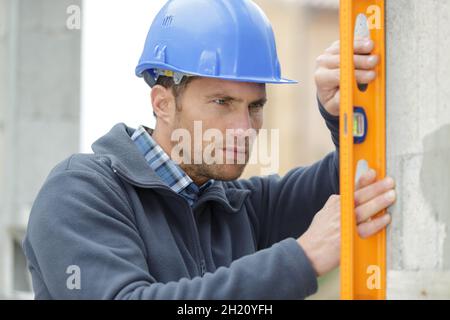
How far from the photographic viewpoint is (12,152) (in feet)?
23.6

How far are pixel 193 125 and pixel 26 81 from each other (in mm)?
4344

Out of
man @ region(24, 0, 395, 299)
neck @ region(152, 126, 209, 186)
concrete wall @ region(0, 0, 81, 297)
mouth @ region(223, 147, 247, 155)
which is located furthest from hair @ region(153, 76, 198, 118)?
concrete wall @ region(0, 0, 81, 297)

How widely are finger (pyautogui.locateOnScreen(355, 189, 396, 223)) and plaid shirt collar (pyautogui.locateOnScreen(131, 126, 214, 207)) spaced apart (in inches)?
32.3

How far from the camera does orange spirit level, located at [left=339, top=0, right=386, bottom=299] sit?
95.0 inches

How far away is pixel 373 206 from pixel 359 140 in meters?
0.20

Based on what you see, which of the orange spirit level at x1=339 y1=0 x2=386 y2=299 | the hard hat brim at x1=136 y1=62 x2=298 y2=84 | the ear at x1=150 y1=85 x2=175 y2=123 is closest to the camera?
the orange spirit level at x1=339 y1=0 x2=386 y2=299

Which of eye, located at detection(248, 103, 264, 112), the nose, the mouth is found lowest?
the mouth

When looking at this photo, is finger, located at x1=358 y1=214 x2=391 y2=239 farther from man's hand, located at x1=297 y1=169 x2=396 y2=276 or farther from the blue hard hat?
the blue hard hat

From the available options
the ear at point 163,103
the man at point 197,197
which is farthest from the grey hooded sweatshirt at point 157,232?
the ear at point 163,103

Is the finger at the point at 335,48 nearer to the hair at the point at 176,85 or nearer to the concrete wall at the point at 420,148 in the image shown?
the concrete wall at the point at 420,148

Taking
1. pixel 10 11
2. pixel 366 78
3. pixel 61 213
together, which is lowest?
pixel 61 213

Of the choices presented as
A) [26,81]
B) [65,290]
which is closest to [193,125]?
[65,290]

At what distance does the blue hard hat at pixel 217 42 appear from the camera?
300cm
